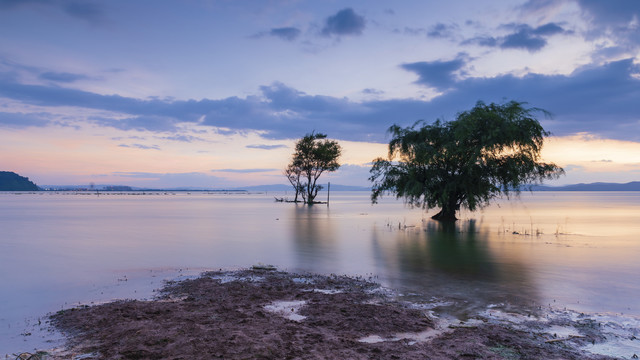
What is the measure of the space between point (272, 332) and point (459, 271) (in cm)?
1035

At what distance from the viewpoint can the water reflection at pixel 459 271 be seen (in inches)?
455

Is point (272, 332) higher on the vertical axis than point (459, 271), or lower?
higher

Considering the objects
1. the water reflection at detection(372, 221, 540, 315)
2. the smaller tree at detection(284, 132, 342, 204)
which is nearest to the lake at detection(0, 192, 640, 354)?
the water reflection at detection(372, 221, 540, 315)

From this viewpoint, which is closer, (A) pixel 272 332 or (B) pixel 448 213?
(A) pixel 272 332

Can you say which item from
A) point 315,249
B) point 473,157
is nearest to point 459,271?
point 315,249

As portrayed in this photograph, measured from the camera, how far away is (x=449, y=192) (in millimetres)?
36312

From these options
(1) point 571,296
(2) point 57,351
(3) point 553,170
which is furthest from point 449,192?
(2) point 57,351

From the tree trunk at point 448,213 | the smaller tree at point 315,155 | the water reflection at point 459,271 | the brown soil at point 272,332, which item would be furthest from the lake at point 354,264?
the smaller tree at point 315,155

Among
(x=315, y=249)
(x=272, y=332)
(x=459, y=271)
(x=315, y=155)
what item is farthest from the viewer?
(x=315, y=155)

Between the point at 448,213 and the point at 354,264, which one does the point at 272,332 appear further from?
the point at 448,213

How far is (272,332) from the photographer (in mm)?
7598

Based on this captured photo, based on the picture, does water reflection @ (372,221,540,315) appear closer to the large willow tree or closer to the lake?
the lake

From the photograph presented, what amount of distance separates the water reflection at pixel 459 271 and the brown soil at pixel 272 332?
2.47 m

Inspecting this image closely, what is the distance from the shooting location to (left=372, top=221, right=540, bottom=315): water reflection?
1155cm
